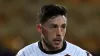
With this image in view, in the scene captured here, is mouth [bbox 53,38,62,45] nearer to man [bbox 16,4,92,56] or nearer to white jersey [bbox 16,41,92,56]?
man [bbox 16,4,92,56]

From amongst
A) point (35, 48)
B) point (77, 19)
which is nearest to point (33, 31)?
point (77, 19)

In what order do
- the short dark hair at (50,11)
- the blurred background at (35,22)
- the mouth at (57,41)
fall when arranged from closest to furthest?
the mouth at (57,41) < the short dark hair at (50,11) < the blurred background at (35,22)

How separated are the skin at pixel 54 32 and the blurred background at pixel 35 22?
15.9 ft

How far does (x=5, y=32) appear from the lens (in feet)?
35.4

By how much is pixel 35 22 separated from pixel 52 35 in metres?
→ 5.25

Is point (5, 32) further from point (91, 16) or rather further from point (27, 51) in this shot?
point (27, 51)

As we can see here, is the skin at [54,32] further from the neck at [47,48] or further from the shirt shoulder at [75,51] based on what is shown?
the shirt shoulder at [75,51]

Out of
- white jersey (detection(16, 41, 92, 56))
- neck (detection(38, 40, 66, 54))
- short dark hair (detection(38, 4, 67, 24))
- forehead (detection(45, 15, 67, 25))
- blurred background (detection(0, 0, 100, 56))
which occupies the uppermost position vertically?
short dark hair (detection(38, 4, 67, 24))

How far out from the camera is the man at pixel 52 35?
5.60 meters

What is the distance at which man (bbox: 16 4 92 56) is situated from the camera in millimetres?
5602

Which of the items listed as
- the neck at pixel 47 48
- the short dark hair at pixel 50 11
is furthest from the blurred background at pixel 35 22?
the short dark hair at pixel 50 11

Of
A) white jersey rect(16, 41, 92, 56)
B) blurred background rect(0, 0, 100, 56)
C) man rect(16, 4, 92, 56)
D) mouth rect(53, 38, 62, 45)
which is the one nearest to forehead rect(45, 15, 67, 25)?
man rect(16, 4, 92, 56)

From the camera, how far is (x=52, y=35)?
563 cm

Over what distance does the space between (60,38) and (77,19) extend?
5488 millimetres
